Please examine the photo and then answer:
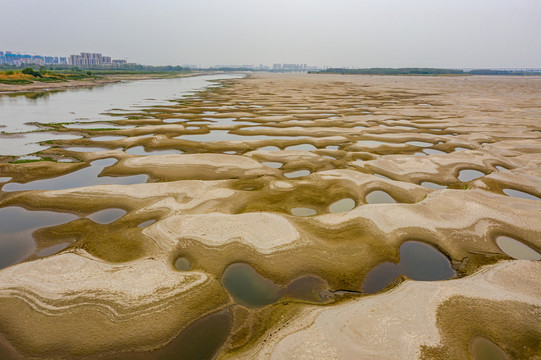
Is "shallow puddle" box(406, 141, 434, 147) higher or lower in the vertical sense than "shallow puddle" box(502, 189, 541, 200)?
higher

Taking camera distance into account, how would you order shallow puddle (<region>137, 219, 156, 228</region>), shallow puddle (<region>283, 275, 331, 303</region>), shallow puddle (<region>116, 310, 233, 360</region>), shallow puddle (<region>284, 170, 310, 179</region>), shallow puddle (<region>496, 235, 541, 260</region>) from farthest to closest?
1. shallow puddle (<region>284, 170, 310, 179</region>)
2. shallow puddle (<region>137, 219, 156, 228</region>)
3. shallow puddle (<region>496, 235, 541, 260</region>)
4. shallow puddle (<region>283, 275, 331, 303</region>)
5. shallow puddle (<region>116, 310, 233, 360</region>)

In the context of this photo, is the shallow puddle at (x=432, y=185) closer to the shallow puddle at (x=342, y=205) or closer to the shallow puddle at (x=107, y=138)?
the shallow puddle at (x=342, y=205)

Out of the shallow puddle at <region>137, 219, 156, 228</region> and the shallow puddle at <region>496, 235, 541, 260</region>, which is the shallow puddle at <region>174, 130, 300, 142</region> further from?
the shallow puddle at <region>496, 235, 541, 260</region>

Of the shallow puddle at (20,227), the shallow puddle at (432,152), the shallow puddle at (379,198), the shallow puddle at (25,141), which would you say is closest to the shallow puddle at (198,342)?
the shallow puddle at (20,227)

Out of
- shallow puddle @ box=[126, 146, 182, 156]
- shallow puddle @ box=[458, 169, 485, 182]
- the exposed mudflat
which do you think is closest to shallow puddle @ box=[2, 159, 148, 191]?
the exposed mudflat

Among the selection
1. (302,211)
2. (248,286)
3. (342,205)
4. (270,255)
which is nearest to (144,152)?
(302,211)

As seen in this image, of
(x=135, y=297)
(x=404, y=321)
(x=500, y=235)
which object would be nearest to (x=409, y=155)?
(x=500, y=235)

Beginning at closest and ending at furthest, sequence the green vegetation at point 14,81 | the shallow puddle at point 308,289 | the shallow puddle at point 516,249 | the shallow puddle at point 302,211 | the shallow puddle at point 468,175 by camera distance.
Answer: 1. the shallow puddle at point 308,289
2. the shallow puddle at point 516,249
3. the shallow puddle at point 302,211
4. the shallow puddle at point 468,175
5. the green vegetation at point 14,81
